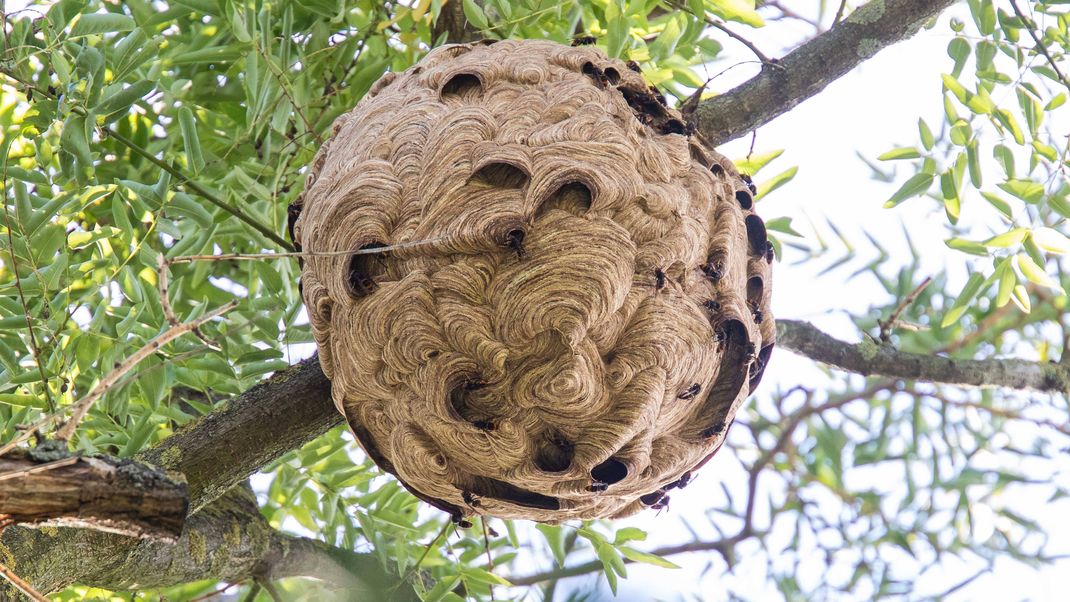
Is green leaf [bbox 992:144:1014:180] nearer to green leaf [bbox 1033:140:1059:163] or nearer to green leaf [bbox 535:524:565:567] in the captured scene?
green leaf [bbox 1033:140:1059:163]

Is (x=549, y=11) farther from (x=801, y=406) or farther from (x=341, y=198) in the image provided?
(x=801, y=406)

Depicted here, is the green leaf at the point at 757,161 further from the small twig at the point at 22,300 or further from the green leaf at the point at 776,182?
the small twig at the point at 22,300

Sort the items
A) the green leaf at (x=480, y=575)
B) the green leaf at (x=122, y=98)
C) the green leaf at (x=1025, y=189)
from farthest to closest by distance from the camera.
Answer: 1. the green leaf at (x=480, y=575)
2. the green leaf at (x=1025, y=189)
3. the green leaf at (x=122, y=98)

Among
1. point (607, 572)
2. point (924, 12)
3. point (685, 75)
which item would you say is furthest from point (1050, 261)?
point (607, 572)

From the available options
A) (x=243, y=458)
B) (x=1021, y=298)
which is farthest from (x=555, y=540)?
(x=1021, y=298)

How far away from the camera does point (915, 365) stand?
2.77 meters

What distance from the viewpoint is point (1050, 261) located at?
3662 millimetres

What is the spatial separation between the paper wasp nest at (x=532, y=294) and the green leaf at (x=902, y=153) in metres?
Result: 0.56

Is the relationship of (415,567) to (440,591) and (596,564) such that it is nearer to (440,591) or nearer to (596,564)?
(440,591)

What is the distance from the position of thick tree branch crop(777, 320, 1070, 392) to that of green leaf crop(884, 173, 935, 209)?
1.28ft

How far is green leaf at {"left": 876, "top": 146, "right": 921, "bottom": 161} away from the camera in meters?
2.40

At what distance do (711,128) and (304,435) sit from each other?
113cm

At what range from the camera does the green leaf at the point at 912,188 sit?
239 cm

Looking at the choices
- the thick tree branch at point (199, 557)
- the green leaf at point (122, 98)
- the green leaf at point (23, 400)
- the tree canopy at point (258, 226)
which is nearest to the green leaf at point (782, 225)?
the tree canopy at point (258, 226)
